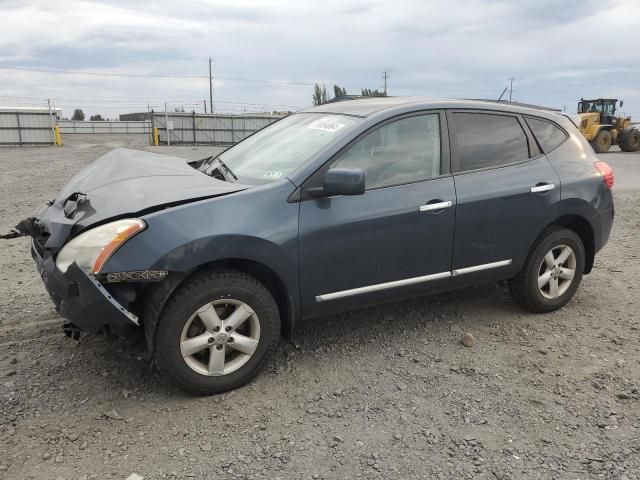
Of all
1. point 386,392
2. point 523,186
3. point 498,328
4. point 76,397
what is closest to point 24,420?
point 76,397

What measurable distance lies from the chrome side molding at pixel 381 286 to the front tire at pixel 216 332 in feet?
1.17

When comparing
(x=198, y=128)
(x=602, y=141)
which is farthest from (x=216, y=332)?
(x=198, y=128)

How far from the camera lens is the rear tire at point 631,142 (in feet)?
85.7

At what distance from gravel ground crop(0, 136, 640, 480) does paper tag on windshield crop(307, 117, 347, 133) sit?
58.5 inches

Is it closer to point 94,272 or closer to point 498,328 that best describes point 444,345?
point 498,328

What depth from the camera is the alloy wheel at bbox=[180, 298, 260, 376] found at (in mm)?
2957

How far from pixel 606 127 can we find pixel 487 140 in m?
25.6

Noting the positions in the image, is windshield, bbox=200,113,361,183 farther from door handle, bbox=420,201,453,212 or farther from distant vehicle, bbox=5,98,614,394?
door handle, bbox=420,201,453,212

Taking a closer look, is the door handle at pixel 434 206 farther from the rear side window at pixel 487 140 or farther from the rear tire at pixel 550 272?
the rear tire at pixel 550 272

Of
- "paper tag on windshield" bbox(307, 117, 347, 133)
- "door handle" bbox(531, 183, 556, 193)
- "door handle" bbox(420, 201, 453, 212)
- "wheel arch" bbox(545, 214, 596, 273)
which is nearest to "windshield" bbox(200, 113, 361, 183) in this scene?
"paper tag on windshield" bbox(307, 117, 347, 133)

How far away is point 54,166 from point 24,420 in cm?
1497

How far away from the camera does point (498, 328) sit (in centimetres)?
411

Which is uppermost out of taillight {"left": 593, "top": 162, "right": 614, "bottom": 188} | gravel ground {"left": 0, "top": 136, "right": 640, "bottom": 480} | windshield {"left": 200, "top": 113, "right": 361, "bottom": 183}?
windshield {"left": 200, "top": 113, "right": 361, "bottom": 183}

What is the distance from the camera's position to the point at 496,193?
383 cm
